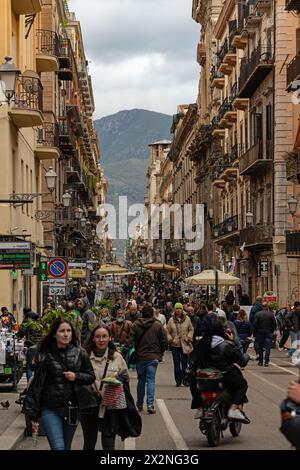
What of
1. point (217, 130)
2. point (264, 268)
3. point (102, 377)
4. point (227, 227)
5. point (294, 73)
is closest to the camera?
point (102, 377)

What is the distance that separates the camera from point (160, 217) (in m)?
142

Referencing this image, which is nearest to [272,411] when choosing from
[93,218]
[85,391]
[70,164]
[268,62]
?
[85,391]

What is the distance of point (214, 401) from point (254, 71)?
3522 centimetres

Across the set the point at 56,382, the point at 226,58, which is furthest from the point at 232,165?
the point at 56,382

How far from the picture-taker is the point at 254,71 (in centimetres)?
4694

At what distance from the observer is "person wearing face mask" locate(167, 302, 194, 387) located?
2098cm

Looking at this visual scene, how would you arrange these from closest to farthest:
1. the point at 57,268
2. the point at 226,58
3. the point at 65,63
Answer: the point at 57,268 < the point at 65,63 < the point at 226,58

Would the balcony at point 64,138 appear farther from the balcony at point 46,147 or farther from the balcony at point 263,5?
the balcony at point 263,5

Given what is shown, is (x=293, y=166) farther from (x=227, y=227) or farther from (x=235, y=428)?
(x=235, y=428)

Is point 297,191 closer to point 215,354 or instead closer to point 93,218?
point 215,354

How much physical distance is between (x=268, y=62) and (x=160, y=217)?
96765 millimetres

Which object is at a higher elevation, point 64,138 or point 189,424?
point 64,138

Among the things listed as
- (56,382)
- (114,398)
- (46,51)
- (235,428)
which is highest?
(46,51)

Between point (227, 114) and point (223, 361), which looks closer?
point (223, 361)
